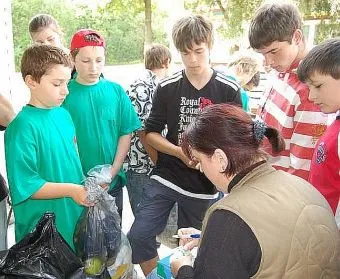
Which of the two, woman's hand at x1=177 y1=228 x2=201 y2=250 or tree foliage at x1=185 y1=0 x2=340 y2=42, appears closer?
woman's hand at x1=177 y1=228 x2=201 y2=250

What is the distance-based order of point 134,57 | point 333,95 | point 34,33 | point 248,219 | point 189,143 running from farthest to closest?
point 134,57 → point 34,33 → point 333,95 → point 189,143 → point 248,219

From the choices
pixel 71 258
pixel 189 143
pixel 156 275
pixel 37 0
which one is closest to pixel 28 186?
pixel 71 258

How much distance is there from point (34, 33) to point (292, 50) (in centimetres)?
186

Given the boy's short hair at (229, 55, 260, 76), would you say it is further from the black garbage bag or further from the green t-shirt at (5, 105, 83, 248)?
the black garbage bag

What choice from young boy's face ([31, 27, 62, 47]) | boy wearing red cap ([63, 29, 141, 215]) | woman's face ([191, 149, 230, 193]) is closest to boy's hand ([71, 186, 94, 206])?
boy wearing red cap ([63, 29, 141, 215])

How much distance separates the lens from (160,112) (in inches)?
76.9

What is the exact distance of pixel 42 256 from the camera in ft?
4.93

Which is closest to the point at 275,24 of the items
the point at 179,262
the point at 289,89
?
the point at 289,89

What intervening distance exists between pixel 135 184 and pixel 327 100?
A: 4.17ft

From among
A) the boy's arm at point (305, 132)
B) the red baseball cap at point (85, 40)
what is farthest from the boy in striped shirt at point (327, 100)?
the red baseball cap at point (85, 40)

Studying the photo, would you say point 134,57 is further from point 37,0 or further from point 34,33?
point 34,33

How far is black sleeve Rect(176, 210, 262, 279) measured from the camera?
2.98 ft

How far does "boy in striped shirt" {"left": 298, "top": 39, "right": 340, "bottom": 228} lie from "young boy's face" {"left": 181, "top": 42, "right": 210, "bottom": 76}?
0.58 m

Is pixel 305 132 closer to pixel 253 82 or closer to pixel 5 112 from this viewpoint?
pixel 5 112
